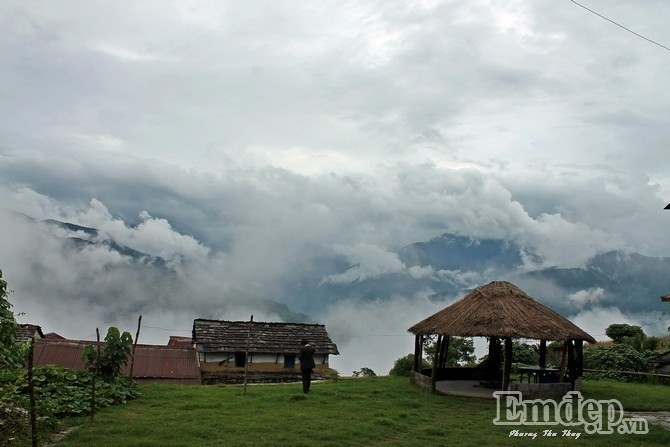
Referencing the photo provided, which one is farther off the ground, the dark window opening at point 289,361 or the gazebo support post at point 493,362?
the gazebo support post at point 493,362

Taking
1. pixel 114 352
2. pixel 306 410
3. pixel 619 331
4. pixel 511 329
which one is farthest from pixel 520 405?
pixel 619 331

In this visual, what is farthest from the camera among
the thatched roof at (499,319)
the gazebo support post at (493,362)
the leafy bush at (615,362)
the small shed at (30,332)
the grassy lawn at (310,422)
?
the leafy bush at (615,362)

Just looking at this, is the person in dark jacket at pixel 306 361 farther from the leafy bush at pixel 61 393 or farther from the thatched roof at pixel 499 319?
the leafy bush at pixel 61 393

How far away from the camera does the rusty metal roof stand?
109 ft

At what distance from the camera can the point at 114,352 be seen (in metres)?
17.8

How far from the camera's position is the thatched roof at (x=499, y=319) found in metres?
19.4

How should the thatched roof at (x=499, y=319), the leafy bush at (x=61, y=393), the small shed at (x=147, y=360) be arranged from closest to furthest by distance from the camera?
1. the leafy bush at (x=61, y=393)
2. the thatched roof at (x=499, y=319)
3. the small shed at (x=147, y=360)

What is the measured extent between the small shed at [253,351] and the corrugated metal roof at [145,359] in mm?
921

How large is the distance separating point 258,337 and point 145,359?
6.84 metres

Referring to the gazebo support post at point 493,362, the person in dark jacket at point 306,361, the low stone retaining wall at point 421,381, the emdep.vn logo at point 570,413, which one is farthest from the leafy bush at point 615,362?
the person in dark jacket at point 306,361

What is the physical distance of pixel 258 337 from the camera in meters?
34.5

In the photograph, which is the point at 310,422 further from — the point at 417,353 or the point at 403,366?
the point at 403,366

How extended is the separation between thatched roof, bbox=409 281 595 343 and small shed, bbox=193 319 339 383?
1278 cm


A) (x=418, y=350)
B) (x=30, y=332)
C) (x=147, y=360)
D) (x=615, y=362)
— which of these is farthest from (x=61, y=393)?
(x=615, y=362)
